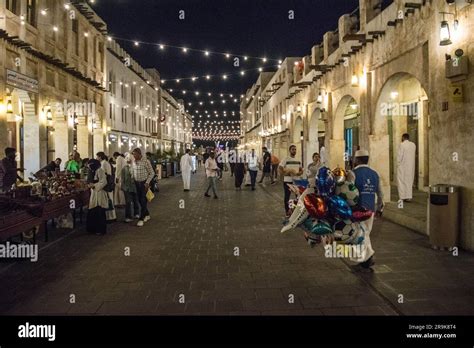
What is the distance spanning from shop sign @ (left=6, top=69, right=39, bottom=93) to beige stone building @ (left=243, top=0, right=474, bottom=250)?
1005cm

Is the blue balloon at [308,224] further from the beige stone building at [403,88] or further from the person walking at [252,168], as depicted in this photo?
the person walking at [252,168]

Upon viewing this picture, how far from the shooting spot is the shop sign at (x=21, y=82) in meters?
13.4

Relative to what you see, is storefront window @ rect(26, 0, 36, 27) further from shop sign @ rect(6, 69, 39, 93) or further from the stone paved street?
the stone paved street

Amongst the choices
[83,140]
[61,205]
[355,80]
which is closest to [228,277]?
[61,205]

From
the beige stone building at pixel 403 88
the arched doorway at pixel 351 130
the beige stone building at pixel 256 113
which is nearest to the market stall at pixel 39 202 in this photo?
the beige stone building at pixel 403 88

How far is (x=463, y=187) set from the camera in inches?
293

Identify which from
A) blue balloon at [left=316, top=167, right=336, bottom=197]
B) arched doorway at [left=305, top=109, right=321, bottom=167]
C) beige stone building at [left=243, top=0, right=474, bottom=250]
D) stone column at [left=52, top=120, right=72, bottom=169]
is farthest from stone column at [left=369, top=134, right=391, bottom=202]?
stone column at [left=52, top=120, right=72, bottom=169]

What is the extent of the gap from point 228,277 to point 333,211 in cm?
173

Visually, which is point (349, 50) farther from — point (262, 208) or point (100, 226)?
point (100, 226)

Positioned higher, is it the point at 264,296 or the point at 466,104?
the point at 466,104

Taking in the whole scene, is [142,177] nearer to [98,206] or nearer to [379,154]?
[98,206]

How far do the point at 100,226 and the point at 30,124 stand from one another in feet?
27.3

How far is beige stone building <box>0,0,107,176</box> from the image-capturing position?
45.0 feet
